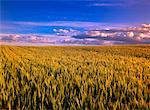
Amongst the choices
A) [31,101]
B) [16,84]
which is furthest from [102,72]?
[31,101]

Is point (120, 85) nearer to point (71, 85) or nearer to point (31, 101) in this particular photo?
point (71, 85)

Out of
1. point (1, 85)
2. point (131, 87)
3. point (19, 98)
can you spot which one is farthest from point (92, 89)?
point (1, 85)

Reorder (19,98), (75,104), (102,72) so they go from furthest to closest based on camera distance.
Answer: (102,72)
(19,98)
(75,104)

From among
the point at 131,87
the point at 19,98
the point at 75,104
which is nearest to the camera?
the point at 75,104

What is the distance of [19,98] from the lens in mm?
3863

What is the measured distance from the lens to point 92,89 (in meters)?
4.20

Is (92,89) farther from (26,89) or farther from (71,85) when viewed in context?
(26,89)

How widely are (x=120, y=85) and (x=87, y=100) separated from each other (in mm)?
951

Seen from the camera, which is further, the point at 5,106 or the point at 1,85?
the point at 1,85

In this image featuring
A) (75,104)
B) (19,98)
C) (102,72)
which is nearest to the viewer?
(75,104)

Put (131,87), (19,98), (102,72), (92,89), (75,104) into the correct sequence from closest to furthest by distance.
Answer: (75,104) < (19,98) < (92,89) < (131,87) < (102,72)

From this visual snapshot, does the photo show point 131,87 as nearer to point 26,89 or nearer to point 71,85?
point 71,85

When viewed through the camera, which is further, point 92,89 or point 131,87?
point 131,87

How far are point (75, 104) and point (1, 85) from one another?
4.47 ft
